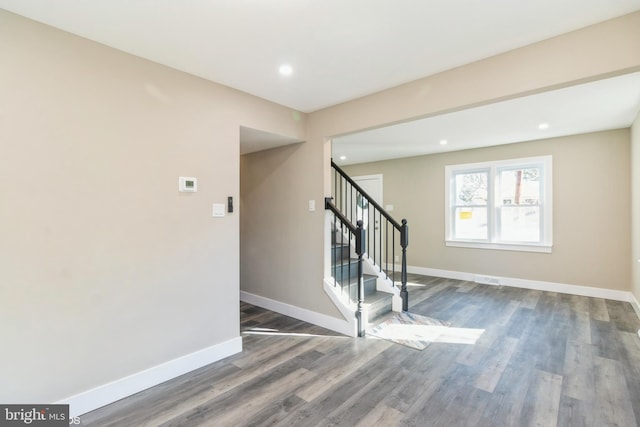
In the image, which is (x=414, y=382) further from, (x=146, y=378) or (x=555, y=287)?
(x=555, y=287)

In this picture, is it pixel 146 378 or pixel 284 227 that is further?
pixel 284 227

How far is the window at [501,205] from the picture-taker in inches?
192

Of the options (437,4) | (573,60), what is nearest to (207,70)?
(437,4)

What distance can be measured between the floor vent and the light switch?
4778 millimetres

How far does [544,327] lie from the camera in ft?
10.9

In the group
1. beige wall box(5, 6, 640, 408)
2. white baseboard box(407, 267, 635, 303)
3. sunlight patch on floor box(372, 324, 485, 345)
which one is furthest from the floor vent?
beige wall box(5, 6, 640, 408)

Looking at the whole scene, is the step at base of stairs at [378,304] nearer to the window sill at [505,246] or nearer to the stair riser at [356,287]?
the stair riser at [356,287]

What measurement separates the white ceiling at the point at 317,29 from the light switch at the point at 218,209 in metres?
1.12

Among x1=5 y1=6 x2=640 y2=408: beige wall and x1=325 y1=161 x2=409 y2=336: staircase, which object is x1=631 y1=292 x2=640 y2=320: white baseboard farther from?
x1=5 y1=6 x2=640 y2=408: beige wall

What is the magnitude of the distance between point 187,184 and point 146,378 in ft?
4.96

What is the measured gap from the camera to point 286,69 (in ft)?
8.04

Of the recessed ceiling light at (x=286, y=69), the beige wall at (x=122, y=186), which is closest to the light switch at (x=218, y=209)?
the beige wall at (x=122, y=186)

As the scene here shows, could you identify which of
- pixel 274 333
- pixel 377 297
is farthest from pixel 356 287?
pixel 274 333

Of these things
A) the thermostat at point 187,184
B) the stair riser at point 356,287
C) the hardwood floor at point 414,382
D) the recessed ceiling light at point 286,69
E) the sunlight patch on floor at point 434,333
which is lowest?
the hardwood floor at point 414,382
